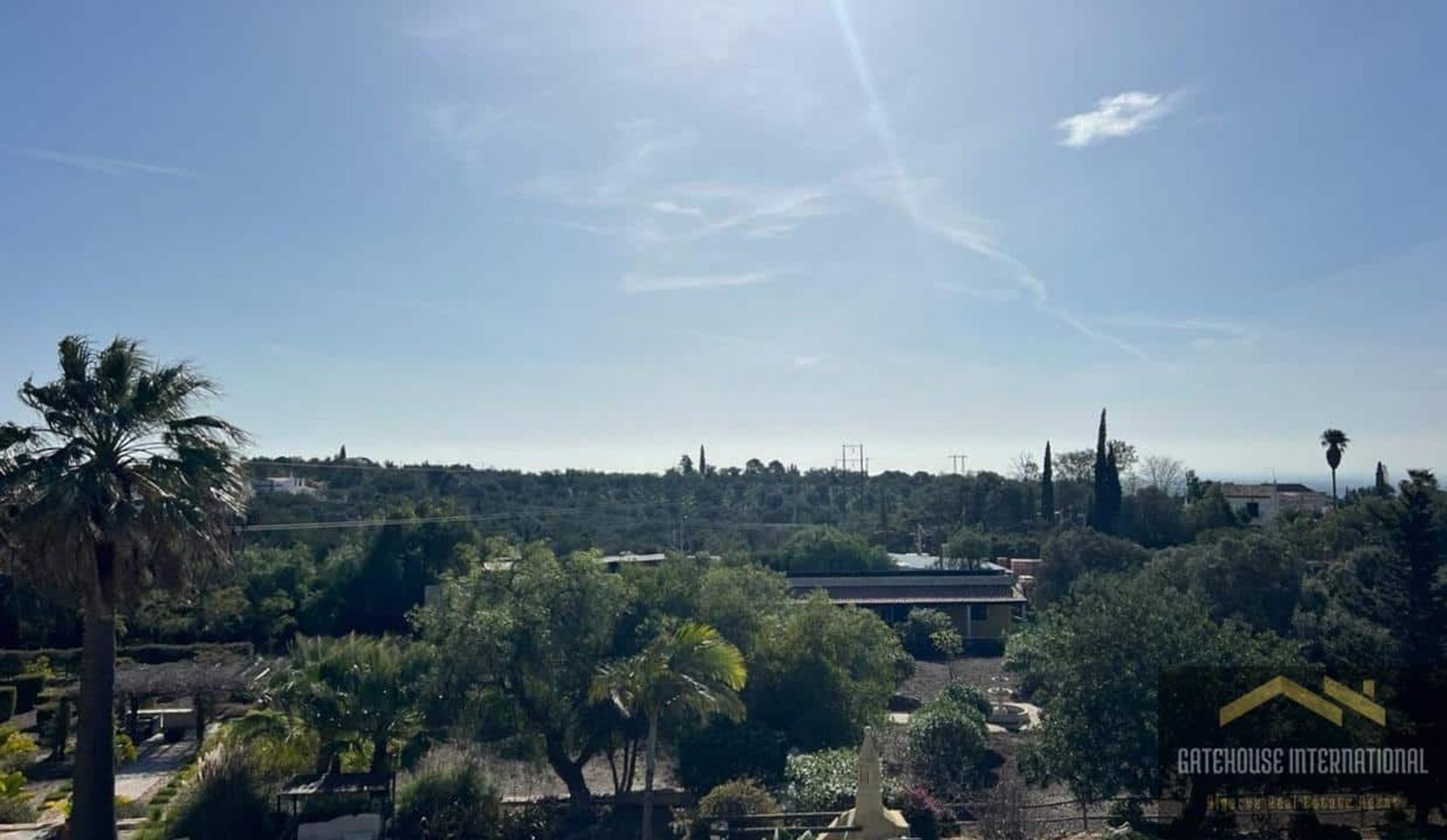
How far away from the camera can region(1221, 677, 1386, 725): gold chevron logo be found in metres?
12.3

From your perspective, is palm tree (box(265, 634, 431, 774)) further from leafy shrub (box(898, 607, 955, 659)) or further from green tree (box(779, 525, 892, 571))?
green tree (box(779, 525, 892, 571))

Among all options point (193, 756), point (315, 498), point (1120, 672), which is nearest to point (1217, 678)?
point (1120, 672)

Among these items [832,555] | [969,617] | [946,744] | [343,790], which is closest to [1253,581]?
[969,617]

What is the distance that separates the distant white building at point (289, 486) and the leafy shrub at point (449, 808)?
141ft

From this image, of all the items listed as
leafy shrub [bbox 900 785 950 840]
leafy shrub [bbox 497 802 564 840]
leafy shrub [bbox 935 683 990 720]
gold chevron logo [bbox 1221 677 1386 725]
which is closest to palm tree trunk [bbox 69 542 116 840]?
leafy shrub [bbox 497 802 564 840]

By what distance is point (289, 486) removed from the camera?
6206cm

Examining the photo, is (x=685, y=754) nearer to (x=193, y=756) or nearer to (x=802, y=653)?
(x=802, y=653)

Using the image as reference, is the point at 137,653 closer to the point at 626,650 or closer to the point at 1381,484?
the point at 626,650

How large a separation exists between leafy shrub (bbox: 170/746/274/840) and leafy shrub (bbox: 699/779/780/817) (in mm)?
6418

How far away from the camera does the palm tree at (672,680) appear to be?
13211 millimetres

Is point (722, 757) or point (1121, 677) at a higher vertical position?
point (1121, 677)

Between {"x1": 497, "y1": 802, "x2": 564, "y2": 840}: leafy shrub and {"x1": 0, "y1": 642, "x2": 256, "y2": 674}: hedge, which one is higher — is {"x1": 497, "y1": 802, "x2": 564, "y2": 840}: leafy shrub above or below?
above

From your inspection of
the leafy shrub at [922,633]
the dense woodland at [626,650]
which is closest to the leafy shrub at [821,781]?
the dense woodland at [626,650]

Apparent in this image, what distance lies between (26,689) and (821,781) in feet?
73.4
